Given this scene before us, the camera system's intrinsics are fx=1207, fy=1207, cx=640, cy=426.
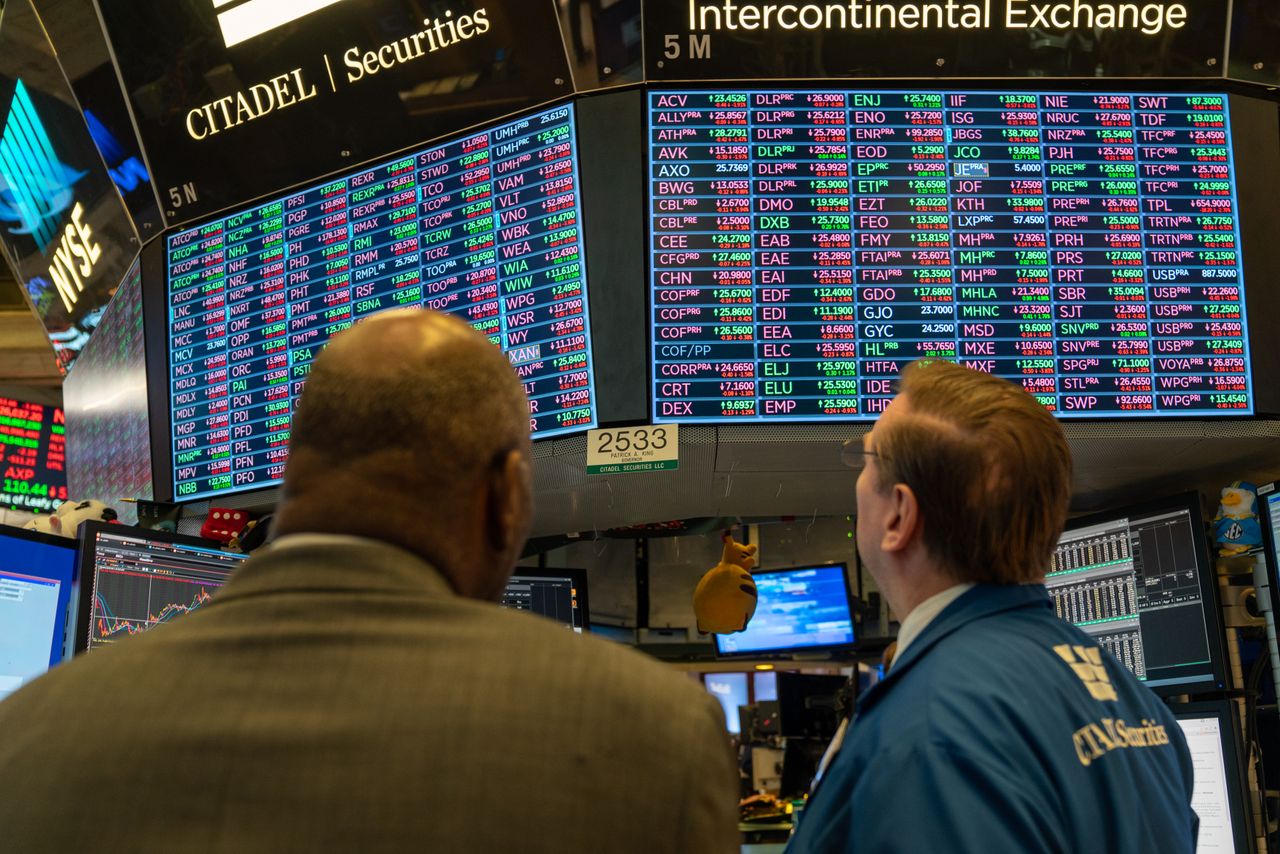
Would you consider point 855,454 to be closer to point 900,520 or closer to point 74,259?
Answer: point 900,520

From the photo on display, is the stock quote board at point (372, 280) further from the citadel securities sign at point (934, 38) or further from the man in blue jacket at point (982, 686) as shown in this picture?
the man in blue jacket at point (982, 686)

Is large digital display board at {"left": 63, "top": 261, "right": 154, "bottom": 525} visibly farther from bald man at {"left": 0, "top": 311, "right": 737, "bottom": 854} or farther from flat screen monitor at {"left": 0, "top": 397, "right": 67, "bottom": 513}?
flat screen monitor at {"left": 0, "top": 397, "right": 67, "bottom": 513}

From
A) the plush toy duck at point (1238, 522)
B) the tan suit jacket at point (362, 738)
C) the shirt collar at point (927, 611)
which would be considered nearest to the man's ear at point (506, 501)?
Result: the tan suit jacket at point (362, 738)

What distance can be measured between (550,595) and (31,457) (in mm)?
8712

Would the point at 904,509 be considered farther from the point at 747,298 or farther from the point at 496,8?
the point at 496,8


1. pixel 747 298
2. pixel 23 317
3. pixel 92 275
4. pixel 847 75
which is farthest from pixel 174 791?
pixel 23 317

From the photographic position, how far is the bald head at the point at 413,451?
3.45 feet

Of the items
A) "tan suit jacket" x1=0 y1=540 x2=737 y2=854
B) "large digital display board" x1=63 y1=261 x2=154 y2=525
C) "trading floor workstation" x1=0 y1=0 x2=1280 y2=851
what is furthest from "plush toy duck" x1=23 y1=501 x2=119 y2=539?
"tan suit jacket" x1=0 y1=540 x2=737 y2=854

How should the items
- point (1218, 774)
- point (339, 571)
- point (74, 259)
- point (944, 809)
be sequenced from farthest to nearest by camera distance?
1. point (74, 259)
2. point (1218, 774)
3. point (944, 809)
4. point (339, 571)

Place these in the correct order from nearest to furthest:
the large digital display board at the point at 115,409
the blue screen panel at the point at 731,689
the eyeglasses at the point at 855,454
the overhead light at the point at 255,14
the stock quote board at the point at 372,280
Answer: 1. the eyeglasses at the point at 855,454
2. the stock quote board at the point at 372,280
3. the overhead light at the point at 255,14
4. the large digital display board at the point at 115,409
5. the blue screen panel at the point at 731,689

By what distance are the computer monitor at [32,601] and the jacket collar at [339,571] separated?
1.70 meters

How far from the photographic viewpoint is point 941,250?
343 centimetres

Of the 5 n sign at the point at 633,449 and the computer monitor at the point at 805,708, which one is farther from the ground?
the 5 n sign at the point at 633,449

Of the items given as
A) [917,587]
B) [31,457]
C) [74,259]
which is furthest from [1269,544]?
[31,457]
